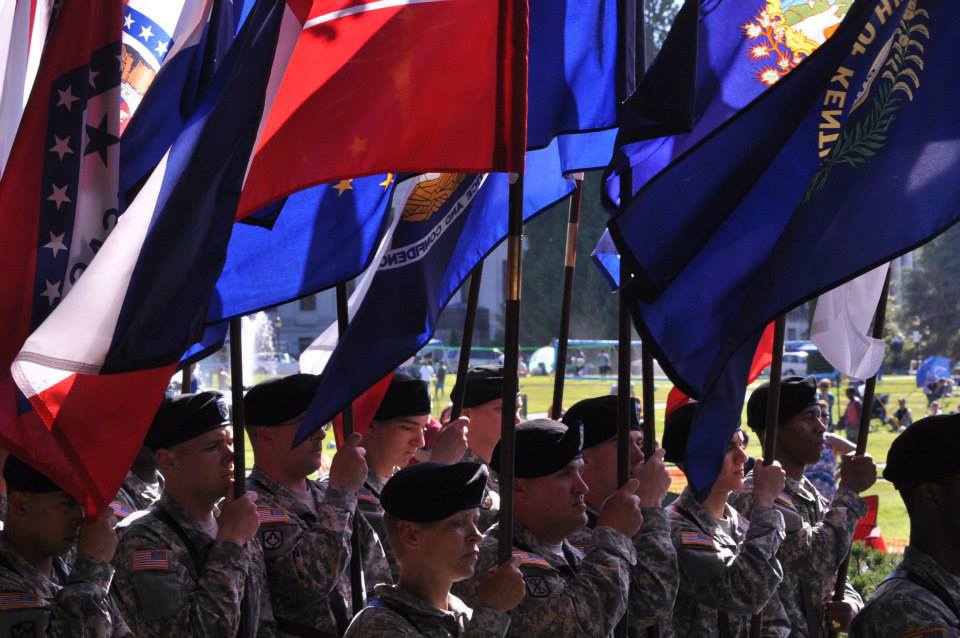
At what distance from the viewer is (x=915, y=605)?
3926mm

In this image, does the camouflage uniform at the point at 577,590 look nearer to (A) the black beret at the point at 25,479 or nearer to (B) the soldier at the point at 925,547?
(B) the soldier at the point at 925,547

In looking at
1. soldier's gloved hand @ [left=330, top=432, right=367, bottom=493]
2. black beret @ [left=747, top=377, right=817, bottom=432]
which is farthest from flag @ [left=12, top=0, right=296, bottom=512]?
black beret @ [left=747, top=377, right=817, bottom=432]

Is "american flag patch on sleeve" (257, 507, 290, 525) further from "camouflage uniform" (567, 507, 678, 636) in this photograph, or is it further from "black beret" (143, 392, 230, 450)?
"camouflage uniform" (567, 507, 678, 636)

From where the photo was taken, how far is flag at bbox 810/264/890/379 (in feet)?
21.0

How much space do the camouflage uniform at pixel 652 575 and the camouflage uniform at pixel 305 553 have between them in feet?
3.08

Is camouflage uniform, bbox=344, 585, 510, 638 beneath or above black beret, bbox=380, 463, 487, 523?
beneath

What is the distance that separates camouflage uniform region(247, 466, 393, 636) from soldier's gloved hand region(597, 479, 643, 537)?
1001 mm

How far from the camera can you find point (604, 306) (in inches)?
2329

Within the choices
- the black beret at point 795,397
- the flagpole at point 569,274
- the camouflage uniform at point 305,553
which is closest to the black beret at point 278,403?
the camouflage uniform at point 305,553

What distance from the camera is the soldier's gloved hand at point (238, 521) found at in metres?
4.50

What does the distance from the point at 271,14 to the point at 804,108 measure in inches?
75.6

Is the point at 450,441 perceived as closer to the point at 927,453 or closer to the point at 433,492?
the point at 433,492

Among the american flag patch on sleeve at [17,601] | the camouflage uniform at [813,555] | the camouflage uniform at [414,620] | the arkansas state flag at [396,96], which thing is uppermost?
the arkansas state flag at [396,96]

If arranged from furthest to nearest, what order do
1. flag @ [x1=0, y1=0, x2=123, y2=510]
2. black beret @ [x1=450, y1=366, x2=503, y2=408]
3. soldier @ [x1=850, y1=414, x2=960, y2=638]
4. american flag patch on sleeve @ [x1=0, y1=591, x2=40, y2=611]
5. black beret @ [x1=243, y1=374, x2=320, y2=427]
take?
black beret @ [x1=450, y1=366, x2=503, y2=408] < black beret @ [x1=243, y1=374, x2=320, y2=427] < flag @ [x1=0, y1=0, x2=123, y2=510] < american flag patch on sleeve @ [x1=0, y1=591, x2=40, y2=611] < soldier @ [x1=850, y1=414, x2=960, y2=638]
